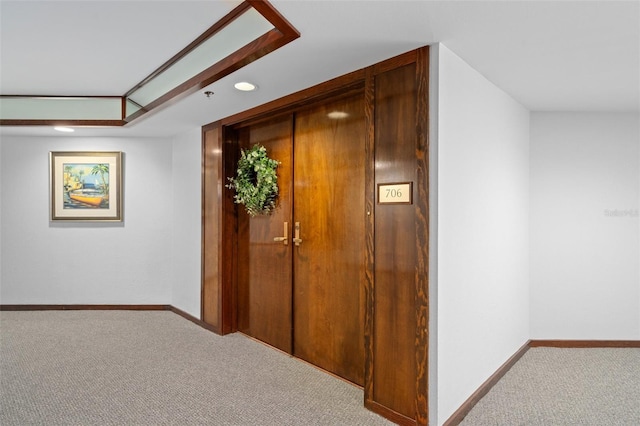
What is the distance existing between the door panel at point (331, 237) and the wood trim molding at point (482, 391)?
0.70 m

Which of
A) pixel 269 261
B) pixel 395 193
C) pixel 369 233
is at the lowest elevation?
pixel 269 261

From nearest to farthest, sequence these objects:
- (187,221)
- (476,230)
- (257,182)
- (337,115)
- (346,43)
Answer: (346,43) < (476,230) < (337,115) < (257,182) < (187,221)

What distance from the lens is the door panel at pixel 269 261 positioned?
3.43m

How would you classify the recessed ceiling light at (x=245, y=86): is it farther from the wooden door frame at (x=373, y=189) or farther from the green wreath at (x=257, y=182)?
the green wreath at (x=257, y=182)

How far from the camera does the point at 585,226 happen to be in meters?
3.69

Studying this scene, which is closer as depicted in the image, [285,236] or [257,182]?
[285,236]

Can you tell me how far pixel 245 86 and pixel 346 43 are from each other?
3.27 feet

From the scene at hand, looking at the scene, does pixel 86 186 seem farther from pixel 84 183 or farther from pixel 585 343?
pixel 585 343

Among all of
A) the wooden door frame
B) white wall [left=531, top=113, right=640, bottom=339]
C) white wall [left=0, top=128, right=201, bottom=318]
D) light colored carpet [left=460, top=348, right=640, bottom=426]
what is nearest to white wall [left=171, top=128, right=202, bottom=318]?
white wall [left=0, top=128, right=201, bottom=318]

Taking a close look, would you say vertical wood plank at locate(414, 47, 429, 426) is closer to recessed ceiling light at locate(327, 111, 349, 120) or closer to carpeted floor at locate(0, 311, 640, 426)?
carpeted floor at locate(0, 311, 640, 426)

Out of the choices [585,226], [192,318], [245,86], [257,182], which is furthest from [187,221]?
[585,226]

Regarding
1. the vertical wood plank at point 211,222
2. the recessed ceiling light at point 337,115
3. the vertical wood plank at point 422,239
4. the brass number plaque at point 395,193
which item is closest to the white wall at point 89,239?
the vertical wood plank at point 211,222

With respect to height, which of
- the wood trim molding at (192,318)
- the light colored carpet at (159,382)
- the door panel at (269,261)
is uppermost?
the door panel at (269,261)

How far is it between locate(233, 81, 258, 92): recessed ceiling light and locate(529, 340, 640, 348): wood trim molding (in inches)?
130
